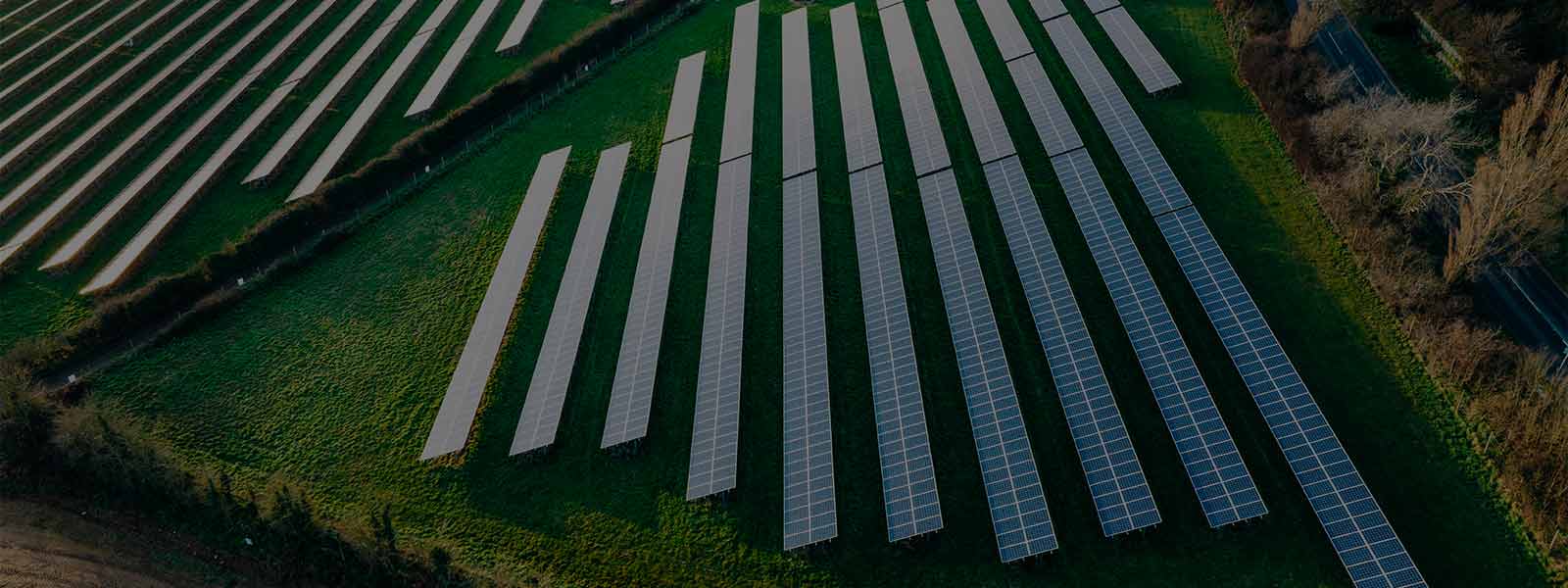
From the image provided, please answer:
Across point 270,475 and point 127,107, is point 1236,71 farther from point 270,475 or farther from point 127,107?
point 127,107

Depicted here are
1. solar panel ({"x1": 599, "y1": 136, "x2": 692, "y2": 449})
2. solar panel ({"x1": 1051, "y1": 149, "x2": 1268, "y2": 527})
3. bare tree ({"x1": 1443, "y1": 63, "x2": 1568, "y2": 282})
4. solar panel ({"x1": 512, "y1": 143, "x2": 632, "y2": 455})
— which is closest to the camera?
solar panel ({"x1": 1051, "y1": 149, "x2": 1268, "y2": 527})

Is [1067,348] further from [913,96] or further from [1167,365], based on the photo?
[913,96]

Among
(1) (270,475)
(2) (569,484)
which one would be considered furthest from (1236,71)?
(1) (270,475)

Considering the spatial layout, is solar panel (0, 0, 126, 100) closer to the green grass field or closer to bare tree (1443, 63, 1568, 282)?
the green grass field

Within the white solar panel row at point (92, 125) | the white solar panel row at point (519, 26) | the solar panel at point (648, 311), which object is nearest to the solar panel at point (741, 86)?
the solar panel at point (648, 311)

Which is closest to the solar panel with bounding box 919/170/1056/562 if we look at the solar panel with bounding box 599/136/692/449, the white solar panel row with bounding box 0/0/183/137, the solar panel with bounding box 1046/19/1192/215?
the solar panel with bounding box 1046/19/1192/215

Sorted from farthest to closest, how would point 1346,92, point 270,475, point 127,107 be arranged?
point 127,107
point 1346,92
point 270,475
